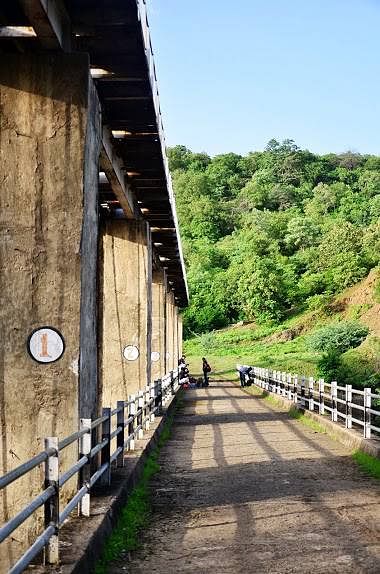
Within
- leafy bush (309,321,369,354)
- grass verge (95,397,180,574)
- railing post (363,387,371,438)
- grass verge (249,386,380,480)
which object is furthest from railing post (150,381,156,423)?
leafy bush (309,321,369,354)

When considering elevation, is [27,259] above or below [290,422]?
above

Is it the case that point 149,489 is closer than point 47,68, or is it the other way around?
point 47,68

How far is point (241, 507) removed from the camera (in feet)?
28.1

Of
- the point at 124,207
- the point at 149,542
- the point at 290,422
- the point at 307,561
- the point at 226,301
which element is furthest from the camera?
the point at 226,301

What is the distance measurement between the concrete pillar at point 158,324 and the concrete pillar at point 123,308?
875 centimetres

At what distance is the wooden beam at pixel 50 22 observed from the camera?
296 inches

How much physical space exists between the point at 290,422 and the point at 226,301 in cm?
6551

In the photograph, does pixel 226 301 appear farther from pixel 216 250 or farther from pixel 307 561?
pixel 307 561

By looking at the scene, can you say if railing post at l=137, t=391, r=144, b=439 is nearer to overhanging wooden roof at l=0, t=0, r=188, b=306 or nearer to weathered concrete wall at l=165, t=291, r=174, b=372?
overhanging wooden roof at l=0, t=0, r=188, b=306

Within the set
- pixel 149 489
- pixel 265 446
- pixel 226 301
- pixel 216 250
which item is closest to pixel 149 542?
pixel 149 489

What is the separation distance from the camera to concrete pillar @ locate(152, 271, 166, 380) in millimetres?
29500

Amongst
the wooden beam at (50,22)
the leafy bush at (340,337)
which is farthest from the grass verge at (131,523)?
the leafy bush at (340,337)

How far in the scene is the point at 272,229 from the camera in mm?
103812

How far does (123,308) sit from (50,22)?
39.1 feet
